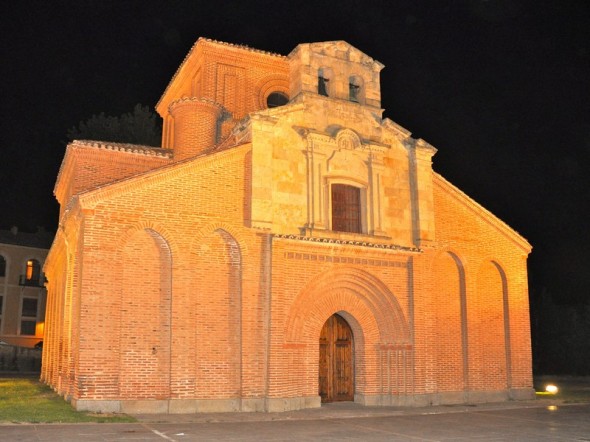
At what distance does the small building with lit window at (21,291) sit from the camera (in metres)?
49.8

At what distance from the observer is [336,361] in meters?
19.4

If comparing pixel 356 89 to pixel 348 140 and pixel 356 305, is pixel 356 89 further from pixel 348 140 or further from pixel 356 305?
pixel 356 305

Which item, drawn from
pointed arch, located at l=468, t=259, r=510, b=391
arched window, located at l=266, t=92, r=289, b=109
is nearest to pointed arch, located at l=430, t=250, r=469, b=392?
pointed arch, located at l=468, t=259, r=510, b=391

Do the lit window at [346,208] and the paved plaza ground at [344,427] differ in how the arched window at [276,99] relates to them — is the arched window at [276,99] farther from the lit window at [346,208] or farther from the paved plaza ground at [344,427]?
the paved plaza ground at [344,427]

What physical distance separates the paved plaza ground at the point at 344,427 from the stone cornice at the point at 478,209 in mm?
6587

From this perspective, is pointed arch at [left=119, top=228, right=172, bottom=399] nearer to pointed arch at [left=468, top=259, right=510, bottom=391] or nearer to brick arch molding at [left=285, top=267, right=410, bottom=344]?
brick arch molding at [left=285, top=267, right=410, bottom=344]

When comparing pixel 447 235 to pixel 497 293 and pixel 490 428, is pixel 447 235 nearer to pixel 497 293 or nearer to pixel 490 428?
pixel 497 293

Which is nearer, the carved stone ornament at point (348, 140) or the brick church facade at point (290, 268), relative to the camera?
the brick church facade at point (290, 268)

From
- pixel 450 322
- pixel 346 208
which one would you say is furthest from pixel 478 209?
pixel 346 208

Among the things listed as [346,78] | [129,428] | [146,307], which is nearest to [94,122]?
[346,78]

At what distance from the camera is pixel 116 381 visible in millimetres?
15539

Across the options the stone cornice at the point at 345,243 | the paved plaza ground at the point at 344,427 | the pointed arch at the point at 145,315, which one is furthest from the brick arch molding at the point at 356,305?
the pointed arch at the point at 145,315

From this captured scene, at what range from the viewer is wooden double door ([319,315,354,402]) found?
1917 cm

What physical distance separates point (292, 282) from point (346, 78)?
742cm
